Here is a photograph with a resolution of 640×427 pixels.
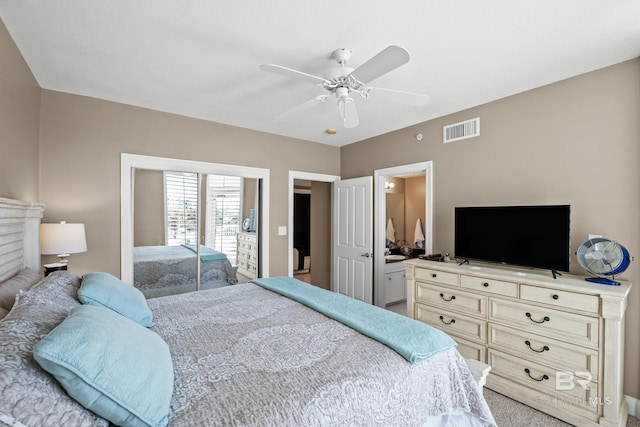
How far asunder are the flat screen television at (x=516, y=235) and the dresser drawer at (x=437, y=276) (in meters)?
0.30

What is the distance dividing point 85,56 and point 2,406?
246 cm

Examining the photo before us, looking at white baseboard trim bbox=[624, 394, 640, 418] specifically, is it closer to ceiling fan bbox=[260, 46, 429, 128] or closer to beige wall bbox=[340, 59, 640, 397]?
beige wall bbox=[340, 59, 640, 397]

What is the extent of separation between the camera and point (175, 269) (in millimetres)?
3494

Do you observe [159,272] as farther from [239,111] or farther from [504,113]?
[504,113]

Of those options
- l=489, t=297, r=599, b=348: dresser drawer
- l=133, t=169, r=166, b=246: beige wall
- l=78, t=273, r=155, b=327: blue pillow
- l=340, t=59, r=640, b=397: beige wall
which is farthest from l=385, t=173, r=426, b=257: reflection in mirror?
l=78, t=273, r=155, b=327: blue pillow

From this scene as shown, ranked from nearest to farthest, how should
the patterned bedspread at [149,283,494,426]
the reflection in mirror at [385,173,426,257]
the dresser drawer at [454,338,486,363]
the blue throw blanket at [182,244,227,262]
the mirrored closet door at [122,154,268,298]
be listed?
the patterned bedspread at [149,283,494,426] < the dresser drawer at [454,338,486,363] < the mirrored closet door at [122,154,268,298] < the blue throw blanket at [182,244,227,262] < the reflection in mirror at [385,173,426,257]

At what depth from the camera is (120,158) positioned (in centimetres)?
312

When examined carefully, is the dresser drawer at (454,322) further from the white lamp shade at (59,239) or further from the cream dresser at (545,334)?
the white lamp shade at (59,239)

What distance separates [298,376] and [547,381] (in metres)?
2.11

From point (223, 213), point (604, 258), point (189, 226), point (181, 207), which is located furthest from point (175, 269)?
point (604, 258)

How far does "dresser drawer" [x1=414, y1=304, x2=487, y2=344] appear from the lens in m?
2.58

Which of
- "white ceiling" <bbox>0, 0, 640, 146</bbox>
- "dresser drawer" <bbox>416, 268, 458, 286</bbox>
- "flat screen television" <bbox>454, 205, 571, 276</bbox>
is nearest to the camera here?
"white ceiling" <bbox>0, 0, 640, 146</bbox>

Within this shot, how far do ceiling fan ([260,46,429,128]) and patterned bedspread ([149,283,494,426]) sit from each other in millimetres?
1533

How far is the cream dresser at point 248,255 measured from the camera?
404 centimetres
